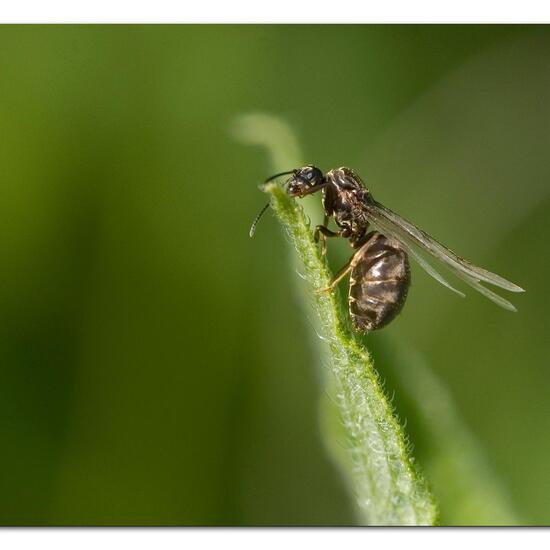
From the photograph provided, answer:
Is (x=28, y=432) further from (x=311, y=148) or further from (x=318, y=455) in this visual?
(x=311, y=148)

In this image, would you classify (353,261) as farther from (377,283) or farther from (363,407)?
(363,407)

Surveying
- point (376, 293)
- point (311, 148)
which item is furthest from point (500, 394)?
point (311, 148)

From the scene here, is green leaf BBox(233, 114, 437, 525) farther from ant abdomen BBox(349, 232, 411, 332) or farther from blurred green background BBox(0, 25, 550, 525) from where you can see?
blurred green background BBox(0, 25, 550, 525)

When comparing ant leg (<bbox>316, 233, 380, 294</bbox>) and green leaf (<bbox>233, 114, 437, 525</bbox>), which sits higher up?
ant leg (<bbox>316, 233, 380, 294</bbox>)
